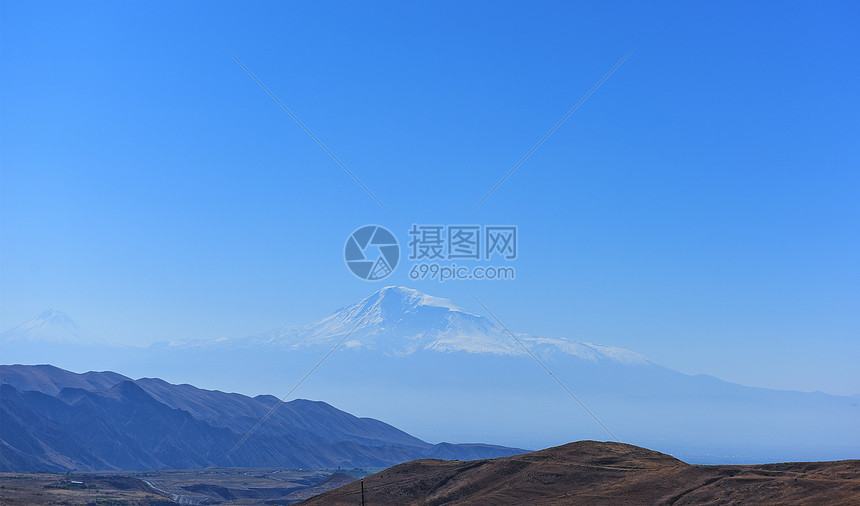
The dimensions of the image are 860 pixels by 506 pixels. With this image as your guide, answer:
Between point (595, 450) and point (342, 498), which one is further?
point (595, 450)

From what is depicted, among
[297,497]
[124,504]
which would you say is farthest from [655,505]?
[297,497]

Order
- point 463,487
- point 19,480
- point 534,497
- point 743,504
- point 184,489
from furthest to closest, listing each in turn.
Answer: point 184,489
point 19,480
point 463,487
point 534,497
point 743,504

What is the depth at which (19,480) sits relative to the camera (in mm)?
172375

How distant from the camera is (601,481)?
7962 cm

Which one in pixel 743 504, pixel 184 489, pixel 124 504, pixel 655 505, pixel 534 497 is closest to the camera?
pixel 743 504

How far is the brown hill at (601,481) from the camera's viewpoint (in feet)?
216

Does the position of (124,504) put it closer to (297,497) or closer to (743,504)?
(297,497)

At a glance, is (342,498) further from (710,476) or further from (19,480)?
(19,480)

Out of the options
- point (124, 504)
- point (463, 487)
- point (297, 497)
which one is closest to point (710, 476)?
point (463, 487)

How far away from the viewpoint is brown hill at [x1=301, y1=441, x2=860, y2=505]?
216 ft

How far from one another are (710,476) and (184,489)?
480 ft

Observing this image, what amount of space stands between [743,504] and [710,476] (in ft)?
26.7

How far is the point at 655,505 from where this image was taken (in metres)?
68.9

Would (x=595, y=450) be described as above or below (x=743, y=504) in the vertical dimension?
above
